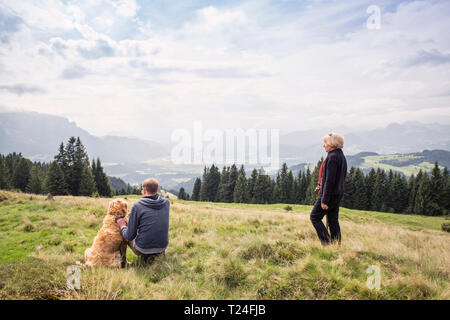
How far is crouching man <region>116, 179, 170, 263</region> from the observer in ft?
16.8

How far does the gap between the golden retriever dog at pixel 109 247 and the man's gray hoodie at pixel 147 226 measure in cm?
26

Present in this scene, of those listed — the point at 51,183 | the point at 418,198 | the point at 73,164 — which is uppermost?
the point at 73,164

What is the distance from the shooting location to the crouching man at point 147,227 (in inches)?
201

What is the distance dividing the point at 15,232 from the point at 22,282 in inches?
264

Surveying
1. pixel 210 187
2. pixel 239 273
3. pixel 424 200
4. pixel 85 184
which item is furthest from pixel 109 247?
pixel 424 200

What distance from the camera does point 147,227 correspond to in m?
Answer: 5.19

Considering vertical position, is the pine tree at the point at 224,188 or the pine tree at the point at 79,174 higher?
the pine tree at the point at 79,174

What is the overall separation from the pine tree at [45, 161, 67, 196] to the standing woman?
5445 centimetres

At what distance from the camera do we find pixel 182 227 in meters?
8.77

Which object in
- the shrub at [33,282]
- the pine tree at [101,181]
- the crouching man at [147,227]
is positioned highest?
the crouching man at [147,227]

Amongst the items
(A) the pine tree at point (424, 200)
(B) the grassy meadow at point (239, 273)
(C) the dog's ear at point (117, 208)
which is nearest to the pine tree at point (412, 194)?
(A) the pine tree at point (424, 200)

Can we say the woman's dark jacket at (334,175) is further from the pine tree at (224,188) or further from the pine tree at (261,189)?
the pine tree at (224,188)
